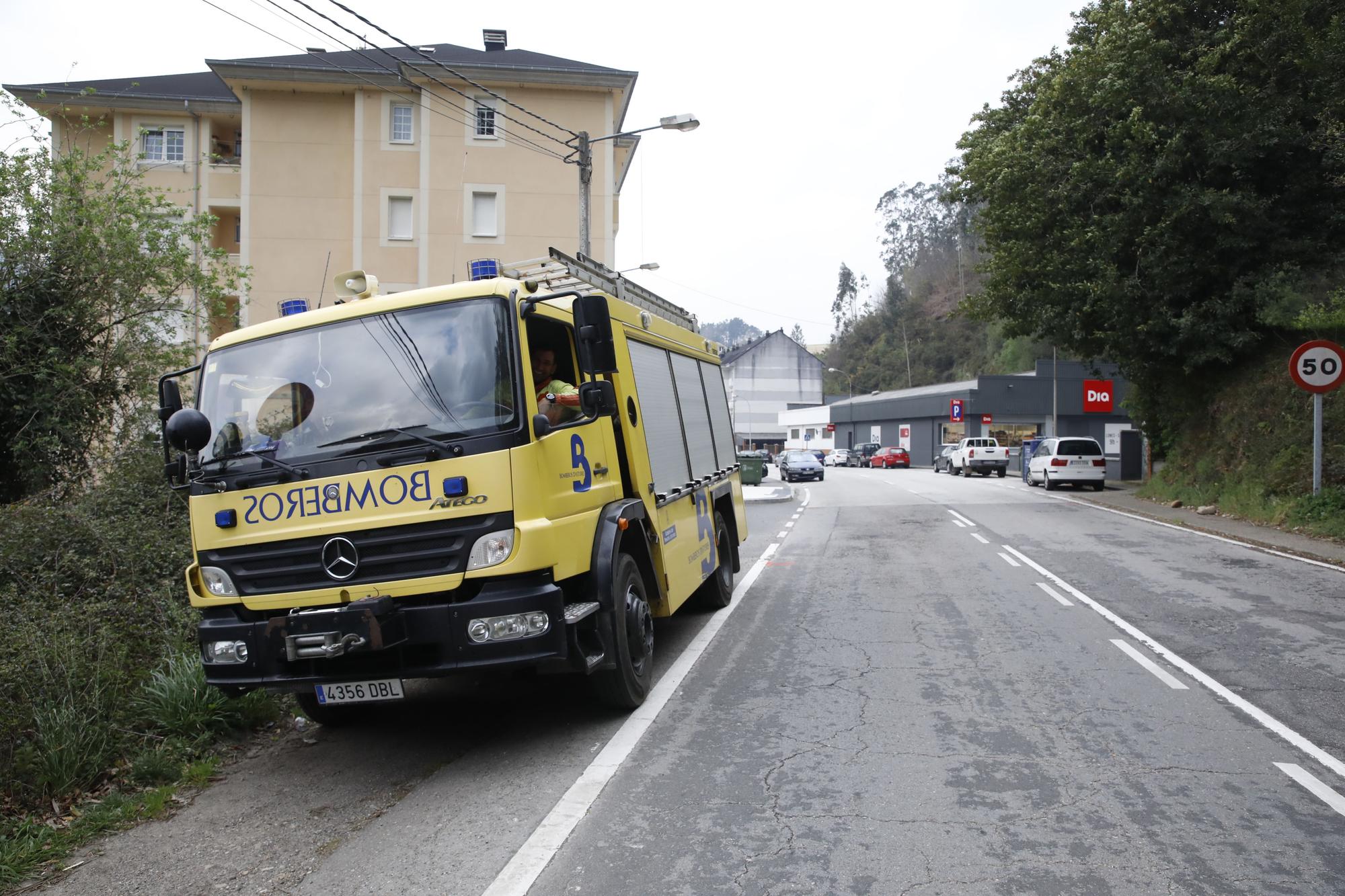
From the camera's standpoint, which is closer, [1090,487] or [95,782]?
[95,782]

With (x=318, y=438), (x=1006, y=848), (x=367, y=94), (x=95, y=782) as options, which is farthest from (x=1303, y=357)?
(x=367, y=94)

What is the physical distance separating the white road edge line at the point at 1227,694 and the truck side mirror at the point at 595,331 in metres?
4.35

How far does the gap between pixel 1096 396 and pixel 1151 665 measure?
178ft

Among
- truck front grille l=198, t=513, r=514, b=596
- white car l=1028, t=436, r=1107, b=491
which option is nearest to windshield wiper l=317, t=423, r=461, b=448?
truck front grille l=198, t=513, r=514, b=596

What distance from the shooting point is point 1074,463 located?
101 ft

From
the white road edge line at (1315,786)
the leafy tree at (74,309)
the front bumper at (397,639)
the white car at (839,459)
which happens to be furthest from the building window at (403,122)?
the white car at (839,459)

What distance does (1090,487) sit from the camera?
32094mm

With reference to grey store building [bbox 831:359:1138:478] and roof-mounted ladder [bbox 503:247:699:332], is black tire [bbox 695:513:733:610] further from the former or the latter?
grey store building [bbox 831:359:1138:478]

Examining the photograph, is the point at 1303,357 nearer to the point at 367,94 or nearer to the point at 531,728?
the point at 531,728

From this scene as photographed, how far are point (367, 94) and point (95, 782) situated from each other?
94.1 ft

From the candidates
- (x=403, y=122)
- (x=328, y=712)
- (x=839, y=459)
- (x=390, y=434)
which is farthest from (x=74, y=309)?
(x=839, y=459)

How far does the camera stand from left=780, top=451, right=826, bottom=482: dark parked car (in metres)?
41.8

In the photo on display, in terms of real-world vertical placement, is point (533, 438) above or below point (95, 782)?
above

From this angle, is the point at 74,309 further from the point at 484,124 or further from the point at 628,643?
the point at 484,124
